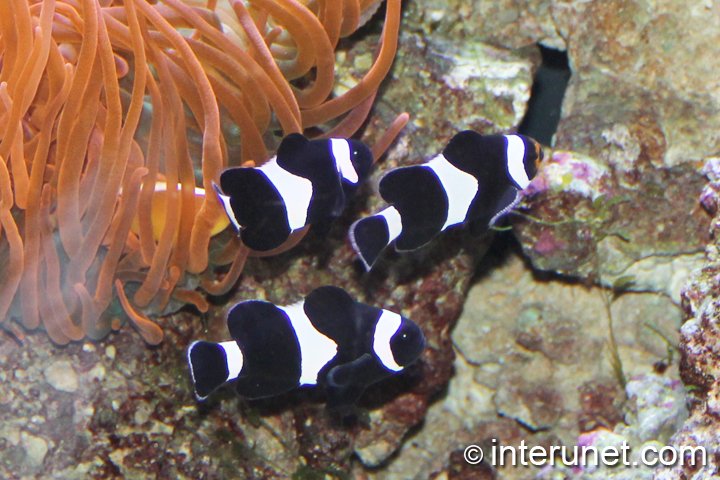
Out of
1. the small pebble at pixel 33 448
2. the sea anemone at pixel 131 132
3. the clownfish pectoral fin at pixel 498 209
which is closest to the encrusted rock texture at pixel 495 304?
the small pebble at pixel 33 448

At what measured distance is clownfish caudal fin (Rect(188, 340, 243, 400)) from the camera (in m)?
1.69

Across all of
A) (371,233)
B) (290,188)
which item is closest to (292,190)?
(290,188)

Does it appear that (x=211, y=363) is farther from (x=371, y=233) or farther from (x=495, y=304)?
(x=495, y=304)

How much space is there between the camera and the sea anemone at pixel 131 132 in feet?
5.44

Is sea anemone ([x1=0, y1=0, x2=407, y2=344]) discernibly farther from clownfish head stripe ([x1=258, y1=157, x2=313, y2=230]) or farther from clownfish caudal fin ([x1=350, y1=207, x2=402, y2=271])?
clownfish caudal fin ([x1=350, y1=207, x2=402, y2=271])

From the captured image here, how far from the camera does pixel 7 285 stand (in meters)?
1.81

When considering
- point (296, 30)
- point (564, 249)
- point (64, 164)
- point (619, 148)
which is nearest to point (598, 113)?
point (619, 148)

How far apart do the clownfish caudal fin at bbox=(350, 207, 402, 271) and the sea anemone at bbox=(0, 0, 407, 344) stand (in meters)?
0.43

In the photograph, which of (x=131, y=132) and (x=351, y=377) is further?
(x=351, y=377)

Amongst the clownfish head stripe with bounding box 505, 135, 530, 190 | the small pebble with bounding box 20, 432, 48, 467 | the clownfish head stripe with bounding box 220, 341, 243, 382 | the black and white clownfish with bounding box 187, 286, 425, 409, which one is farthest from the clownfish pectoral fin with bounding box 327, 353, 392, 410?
the small pebble with bounding box 20, 432, 48, 467

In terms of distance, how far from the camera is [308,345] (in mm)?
1784

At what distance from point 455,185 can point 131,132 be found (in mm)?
1013

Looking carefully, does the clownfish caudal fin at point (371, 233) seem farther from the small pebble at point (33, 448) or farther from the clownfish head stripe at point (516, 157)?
the small pebble at point (33, 448)

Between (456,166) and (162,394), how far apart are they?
53.2 inches
